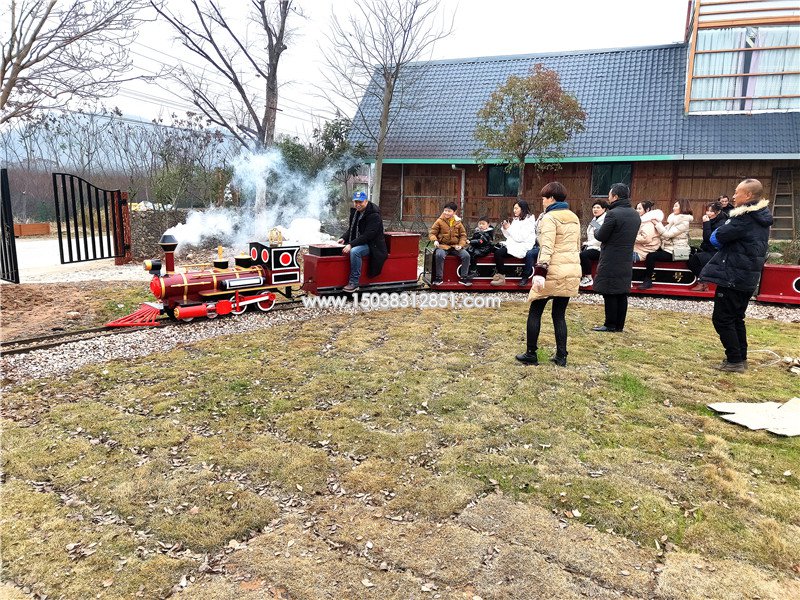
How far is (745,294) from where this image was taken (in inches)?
203

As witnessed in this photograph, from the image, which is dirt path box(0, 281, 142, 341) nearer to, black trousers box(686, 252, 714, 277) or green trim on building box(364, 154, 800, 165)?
black trousers box(686, 252, 714, 277)

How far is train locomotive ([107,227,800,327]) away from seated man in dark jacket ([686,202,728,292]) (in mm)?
116

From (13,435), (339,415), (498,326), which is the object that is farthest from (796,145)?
(13,435)

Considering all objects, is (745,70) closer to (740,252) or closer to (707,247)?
(707,247)

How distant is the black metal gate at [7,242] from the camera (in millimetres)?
8242

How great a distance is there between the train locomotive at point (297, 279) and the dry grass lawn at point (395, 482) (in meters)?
1.70

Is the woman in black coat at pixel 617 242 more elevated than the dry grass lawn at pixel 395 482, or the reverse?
the woman in black coat at pixel 617 242

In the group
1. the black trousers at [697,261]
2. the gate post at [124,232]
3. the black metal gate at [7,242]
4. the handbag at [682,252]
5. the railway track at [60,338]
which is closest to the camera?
the railway track at [60,338]

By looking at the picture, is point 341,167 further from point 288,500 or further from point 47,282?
point 288,500

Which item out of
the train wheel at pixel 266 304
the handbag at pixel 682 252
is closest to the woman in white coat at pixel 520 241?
the handbag at pixel 682 252

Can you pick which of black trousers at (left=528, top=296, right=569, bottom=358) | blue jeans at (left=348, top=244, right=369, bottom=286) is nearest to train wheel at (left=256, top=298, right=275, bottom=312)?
blue jeans at (left=348, top=244, right=369, bottom=286)

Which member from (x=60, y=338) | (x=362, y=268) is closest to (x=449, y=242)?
(x=362, y=268)

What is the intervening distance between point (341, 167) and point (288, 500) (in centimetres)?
1709

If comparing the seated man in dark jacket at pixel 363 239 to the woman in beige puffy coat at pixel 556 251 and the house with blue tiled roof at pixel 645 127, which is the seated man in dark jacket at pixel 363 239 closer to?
the woman in beige puffy coat at pixel 556 251
